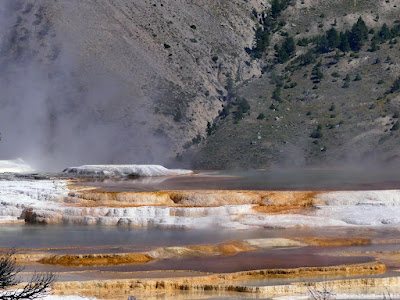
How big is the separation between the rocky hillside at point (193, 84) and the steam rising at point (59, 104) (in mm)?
139

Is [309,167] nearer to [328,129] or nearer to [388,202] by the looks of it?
[328,129]

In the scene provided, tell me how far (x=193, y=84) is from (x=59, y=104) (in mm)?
14674

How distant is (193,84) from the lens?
9094 cm

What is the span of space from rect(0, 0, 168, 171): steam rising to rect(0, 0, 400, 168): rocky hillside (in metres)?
0.14

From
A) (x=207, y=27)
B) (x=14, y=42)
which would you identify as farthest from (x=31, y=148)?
(x=207, y=27)

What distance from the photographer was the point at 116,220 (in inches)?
1420

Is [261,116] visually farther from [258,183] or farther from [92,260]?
[92,260]

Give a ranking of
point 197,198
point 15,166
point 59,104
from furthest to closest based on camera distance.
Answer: point 59,104, point 15,166, point 197,198

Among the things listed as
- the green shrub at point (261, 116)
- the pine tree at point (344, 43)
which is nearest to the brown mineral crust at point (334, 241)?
the green shrub at point (261, 116)

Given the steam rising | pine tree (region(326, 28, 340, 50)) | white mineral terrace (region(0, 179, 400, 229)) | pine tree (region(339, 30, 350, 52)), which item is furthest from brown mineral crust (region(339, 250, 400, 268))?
pine tree (region(326, 28, 340, 50))

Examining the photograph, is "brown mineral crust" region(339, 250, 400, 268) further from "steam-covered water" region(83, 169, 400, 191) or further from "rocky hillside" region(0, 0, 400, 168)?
"rocky hillside" region(0, 0, 400, 168)

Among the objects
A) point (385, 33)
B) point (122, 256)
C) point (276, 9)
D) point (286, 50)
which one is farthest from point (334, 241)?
point (276, 9)

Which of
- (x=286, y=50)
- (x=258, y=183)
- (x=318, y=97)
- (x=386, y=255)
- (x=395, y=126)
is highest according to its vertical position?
(x=286, y=50)

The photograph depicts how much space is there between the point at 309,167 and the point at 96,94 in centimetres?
2566
